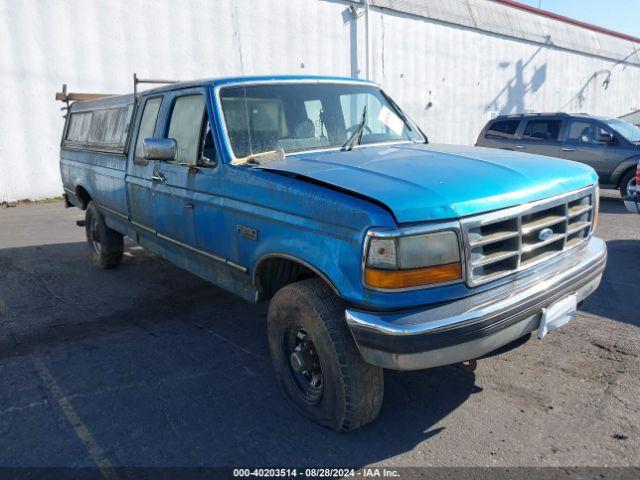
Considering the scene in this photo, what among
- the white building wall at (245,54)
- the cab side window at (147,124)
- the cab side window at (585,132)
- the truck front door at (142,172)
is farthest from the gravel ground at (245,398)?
the white building wall at (245,54)

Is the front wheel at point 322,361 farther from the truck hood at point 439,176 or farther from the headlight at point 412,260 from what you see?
the truck hood at point 439,176

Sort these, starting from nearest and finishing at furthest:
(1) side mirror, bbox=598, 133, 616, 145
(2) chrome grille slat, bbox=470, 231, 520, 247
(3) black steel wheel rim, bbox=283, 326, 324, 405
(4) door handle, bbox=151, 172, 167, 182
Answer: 1. (2) chrome grille slat, bbox=470, 231, 520, 247
2. (3) black steel wheel rim, bbox=283, 326, 324, 405
3. (4) door handle, bbox=151, 172, 167, 182
4. (1) side mirror, bbox=598, 133, 616, 145

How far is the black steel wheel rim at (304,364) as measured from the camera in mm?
2986

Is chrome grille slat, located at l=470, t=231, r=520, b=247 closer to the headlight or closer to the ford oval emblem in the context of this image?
the headlight

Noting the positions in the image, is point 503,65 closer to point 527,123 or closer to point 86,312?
point 527,123

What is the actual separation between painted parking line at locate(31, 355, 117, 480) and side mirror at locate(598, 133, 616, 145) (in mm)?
10740

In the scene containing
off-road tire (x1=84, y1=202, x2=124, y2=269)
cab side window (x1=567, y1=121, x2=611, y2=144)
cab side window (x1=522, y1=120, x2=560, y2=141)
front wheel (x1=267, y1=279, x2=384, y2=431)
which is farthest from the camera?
cab side window (x1=522, y1=120, x2=560, y2=141)

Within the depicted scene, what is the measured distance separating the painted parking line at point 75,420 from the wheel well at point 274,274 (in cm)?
131

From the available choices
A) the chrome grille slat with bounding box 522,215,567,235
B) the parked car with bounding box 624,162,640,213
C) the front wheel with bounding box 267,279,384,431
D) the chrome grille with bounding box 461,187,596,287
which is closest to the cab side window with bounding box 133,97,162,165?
the front wheel with bounding box 267,279,384,431

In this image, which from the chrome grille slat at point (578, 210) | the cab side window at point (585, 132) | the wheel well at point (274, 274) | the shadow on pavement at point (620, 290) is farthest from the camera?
the cab side window at point (585, 132)

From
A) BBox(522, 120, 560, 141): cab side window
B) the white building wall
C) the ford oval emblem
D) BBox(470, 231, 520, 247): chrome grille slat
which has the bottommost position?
the ford oval emblem

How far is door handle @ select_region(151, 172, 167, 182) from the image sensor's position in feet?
13.7

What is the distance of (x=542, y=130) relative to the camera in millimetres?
11070

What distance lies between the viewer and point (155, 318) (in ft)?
15.6
